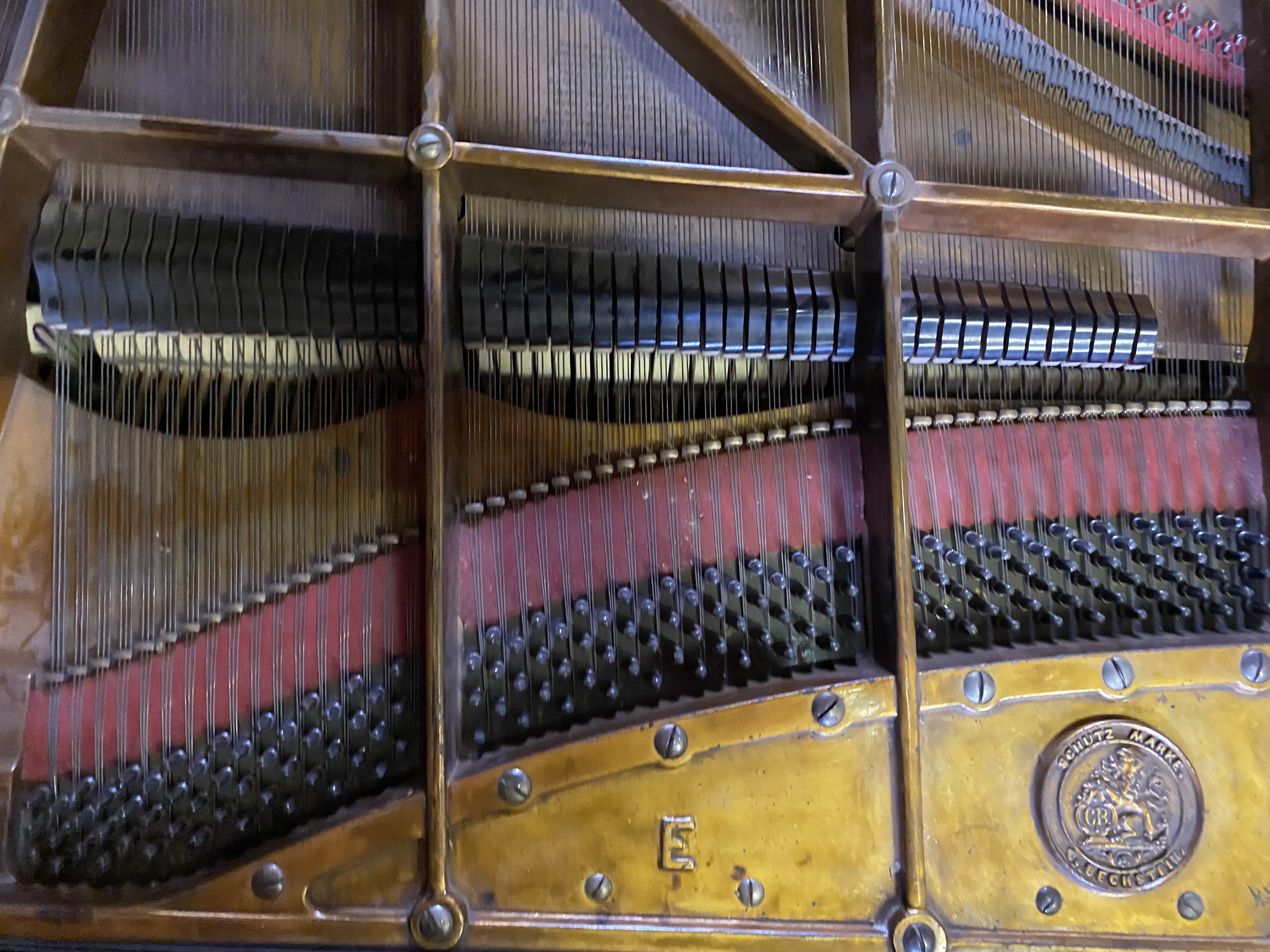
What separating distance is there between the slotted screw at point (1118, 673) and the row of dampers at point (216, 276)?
6.04 ft

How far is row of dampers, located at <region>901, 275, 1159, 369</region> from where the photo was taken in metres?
2.19

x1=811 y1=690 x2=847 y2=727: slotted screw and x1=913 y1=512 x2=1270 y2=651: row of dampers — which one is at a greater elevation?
x1=913 y1=512 x2=1270 y2=651: row of dampers

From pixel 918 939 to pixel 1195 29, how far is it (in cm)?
256

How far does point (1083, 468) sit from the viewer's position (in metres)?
2.26

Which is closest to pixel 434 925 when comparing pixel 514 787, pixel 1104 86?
pixel 514 787

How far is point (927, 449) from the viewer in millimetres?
2238

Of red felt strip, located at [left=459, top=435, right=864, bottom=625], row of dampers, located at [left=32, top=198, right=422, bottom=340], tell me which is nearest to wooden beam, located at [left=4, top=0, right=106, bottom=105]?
row of dampers, located at [left=32, top=198, right=422, bottom=340]

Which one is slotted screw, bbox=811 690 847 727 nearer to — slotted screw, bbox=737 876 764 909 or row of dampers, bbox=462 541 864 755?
row of dampers, bbox=462 541 864 755

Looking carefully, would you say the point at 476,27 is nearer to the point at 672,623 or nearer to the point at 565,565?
the point at 565,565

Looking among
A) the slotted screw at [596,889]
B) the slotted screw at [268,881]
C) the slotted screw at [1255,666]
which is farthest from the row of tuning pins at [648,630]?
the slotted screw at [1255,666]

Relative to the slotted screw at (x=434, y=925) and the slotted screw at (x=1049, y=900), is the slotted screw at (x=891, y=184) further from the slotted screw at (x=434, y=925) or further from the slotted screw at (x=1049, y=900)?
the slotted screw at (x=434, y=925)

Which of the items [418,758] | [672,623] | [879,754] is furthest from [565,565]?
[879,754]

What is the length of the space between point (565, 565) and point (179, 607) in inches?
36.9

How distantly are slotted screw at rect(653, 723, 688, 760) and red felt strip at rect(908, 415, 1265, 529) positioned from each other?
0.83m
